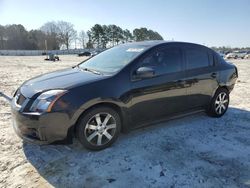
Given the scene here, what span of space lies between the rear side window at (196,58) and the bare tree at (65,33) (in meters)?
105

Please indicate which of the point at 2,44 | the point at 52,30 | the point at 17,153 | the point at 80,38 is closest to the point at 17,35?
the point at 2,44

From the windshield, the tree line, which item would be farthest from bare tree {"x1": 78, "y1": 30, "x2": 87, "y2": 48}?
the windshield

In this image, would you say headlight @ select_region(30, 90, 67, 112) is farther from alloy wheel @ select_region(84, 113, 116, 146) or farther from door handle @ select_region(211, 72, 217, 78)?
door handle @ select_region(211, 72, 217, 78)

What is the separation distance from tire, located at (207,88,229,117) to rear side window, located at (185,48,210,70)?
738 millimetres

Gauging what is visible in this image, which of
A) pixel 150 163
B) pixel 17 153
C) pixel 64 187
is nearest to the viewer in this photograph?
A: pixel 64 187

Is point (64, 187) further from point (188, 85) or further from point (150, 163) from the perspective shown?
point (188, 85)

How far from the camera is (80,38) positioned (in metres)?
110

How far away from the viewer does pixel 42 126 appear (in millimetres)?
3295

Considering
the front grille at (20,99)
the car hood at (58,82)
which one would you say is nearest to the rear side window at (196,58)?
the car hood at (58,82)

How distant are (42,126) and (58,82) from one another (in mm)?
728

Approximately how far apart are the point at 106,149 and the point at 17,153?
4.38ft

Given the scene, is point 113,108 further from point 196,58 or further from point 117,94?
point 196,58

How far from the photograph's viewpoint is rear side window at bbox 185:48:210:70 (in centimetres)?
473

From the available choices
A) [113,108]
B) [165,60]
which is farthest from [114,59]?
[113,108]
